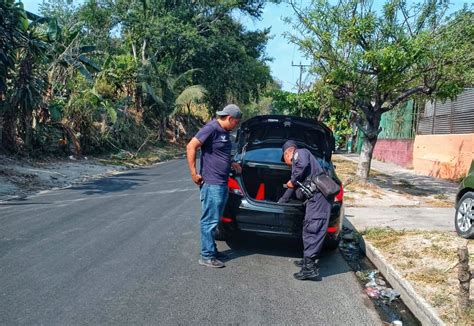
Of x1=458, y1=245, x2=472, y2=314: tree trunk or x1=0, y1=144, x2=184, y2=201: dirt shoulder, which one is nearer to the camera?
x1=458, y1=245, x2=472, y2=314: tree trunk

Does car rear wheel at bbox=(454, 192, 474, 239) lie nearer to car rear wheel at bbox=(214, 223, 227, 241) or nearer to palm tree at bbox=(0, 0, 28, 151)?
car rear wheel at bbox=(214, 223, 227, 241)

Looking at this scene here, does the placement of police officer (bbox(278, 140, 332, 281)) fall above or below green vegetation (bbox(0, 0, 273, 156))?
below

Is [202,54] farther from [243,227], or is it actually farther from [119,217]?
[243,227]

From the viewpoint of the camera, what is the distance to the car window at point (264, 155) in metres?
6.57

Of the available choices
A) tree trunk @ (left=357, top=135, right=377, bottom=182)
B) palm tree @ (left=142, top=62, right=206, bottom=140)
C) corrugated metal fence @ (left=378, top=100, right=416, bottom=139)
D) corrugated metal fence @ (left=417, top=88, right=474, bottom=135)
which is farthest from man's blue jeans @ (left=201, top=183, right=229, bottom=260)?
palm tree @ (left=142, top=62, right=206, bottom=140)

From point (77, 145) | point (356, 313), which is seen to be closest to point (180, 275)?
point (356, 313)

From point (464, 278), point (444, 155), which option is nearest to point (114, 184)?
point (464, 278)

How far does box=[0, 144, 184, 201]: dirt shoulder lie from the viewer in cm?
1104

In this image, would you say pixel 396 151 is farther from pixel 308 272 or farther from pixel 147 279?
pixel 147 279

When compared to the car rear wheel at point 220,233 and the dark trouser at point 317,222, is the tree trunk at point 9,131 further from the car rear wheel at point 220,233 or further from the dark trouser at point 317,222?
the dark trouser at point 317,222

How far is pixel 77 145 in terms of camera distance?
709 inches

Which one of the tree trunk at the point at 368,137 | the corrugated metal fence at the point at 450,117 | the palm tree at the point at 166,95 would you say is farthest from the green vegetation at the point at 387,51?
the palm tree at the point at 166,95

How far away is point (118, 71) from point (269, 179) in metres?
18.5

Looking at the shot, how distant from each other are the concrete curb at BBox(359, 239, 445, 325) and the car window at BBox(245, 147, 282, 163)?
1.89 m
